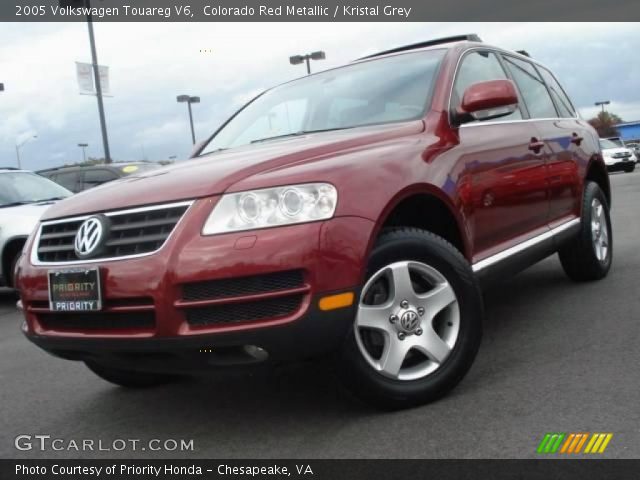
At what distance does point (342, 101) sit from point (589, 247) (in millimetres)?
2378

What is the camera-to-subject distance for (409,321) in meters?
3.00

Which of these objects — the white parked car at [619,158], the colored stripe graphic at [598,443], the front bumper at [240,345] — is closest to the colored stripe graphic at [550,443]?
the colored stripe graphic at [598,443]

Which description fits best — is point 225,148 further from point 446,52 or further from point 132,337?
point 132,337

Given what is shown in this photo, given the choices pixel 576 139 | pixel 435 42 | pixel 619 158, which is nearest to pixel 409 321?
pixel 435 42

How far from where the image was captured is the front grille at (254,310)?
2623 mm

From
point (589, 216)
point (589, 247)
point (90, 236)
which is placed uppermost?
point (90, 236)

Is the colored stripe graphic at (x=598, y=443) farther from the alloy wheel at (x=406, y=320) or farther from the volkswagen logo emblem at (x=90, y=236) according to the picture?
the volkswagen logo emblem at (x=90, y=236)

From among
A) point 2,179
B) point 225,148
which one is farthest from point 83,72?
point 225,148

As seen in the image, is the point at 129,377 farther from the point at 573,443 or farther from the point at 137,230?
the point at 573,443

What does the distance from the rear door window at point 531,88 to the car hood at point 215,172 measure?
1629 mm

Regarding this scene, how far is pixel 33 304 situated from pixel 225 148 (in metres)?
1.57

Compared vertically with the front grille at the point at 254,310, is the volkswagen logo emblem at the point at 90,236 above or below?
above

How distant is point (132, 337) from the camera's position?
2.73 meters

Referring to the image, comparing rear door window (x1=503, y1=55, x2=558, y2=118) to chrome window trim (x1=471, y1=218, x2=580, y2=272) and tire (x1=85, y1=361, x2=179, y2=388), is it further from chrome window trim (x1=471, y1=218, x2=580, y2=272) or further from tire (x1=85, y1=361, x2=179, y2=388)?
tire (x1=85, y1=361, x2=179, y2=388)
